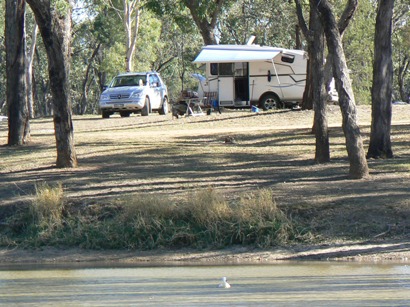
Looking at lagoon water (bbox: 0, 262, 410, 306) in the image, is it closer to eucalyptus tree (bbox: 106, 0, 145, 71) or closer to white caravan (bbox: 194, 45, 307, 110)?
white caravan (bbox: 194, 45, 307, 110)

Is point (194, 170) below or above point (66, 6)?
below

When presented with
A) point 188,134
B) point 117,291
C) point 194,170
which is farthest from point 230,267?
point 188,134

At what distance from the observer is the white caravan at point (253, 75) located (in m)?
36.4

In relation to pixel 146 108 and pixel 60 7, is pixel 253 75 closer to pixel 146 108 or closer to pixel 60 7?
pixel 146 108

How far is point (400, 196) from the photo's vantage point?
1565 centimetres

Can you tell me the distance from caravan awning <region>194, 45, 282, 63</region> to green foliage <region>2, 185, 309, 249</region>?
21.2m

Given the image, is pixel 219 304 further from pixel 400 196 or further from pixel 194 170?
pixel 194 170

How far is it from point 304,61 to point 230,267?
24.7 meters

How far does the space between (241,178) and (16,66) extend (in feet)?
25.2

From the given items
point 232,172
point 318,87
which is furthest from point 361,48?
point 232,172

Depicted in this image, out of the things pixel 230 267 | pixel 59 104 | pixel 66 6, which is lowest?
pixel 230 267

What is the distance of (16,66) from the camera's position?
22719 millimetres

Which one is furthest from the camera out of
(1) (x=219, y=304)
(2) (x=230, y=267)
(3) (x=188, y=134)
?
(3) (x=188, y=134)

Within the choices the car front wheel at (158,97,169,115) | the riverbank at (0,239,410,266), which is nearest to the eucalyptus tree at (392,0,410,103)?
the car front wheel at (158,97,169,115)
